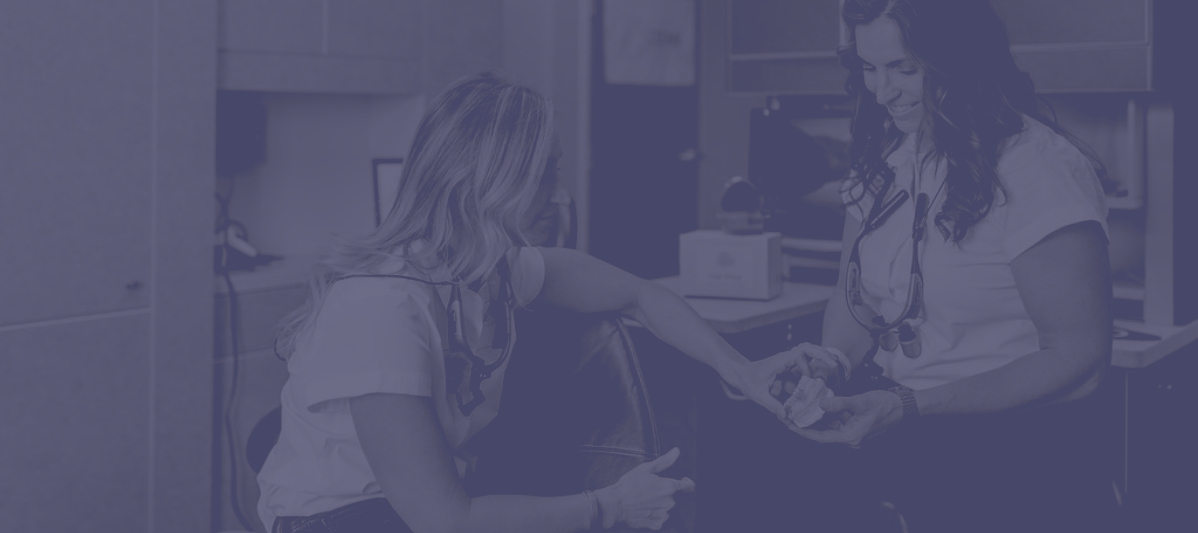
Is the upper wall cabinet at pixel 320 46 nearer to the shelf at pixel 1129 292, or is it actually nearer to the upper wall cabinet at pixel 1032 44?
the upper wall cabinet at pixel 1032 44

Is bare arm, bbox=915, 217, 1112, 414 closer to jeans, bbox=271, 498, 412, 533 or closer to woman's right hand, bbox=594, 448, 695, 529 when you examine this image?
woman's right hand, bbox=594, 448, 695, 529

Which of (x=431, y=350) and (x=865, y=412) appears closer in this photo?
(x=431, y=350)

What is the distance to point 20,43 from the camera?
1970 millimetres

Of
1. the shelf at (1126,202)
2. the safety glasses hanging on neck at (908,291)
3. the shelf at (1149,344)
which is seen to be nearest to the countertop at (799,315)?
the shelf at (1149,344)

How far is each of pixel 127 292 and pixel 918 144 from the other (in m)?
1.53

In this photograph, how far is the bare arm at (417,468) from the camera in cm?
121

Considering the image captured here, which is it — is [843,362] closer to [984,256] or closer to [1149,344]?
[984,256]

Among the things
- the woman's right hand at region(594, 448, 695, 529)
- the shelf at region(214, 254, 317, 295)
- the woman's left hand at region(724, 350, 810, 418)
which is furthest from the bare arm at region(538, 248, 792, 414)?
the shelf at region(214, 254, 317, 295)

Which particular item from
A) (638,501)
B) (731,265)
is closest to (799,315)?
(731,265)

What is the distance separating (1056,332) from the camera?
1.45 meters

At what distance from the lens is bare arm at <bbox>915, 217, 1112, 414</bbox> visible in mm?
1433

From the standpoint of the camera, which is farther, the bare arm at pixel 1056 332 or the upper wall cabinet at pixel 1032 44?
the upper wall cabinet at pixel 1032 44

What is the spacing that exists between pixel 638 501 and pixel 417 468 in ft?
0.89

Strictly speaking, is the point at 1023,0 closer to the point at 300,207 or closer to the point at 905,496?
the point at 905,496
